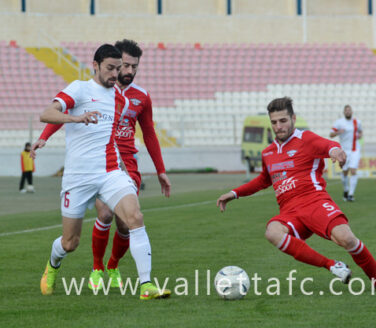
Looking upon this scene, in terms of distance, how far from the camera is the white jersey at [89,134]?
6.29 meters

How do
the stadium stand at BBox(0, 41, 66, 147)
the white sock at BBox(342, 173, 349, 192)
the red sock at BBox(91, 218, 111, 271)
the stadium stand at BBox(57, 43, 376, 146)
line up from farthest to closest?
the stadium stand at BBox(57, 43, 376, 146), the stadium stand at BBox(0, 41, 66, 147), the white sock at BBox(342, 173, 349, 192), the red sock at BBox(91, 218, 111, 271)

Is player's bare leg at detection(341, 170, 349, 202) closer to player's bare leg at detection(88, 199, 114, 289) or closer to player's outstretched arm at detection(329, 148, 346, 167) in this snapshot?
player's bare leg at detection(88, 199, 114, 289)

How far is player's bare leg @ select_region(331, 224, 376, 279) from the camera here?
616 centimetres

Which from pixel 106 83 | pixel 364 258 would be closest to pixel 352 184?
pixel 364 258

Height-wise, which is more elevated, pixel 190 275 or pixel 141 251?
pixel 141 251

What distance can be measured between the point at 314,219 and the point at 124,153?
188 cm

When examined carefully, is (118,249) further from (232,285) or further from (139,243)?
(232,285)

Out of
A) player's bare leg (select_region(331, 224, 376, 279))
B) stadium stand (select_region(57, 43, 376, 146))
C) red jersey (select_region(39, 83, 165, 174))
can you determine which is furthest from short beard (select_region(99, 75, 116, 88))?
stadium stand (select_region(57, 43, 376, 146))

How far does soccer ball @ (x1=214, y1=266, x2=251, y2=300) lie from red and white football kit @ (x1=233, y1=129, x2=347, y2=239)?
586mm

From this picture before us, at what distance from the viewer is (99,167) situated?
6305 millimetres

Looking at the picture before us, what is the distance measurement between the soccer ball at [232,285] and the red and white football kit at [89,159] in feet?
3.20

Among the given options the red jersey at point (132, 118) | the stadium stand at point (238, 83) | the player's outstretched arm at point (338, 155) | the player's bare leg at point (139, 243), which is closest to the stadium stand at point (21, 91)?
the stadium stand at point (238, 83)

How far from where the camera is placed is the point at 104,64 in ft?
20.6

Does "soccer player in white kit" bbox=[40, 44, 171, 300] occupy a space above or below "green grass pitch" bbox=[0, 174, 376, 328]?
above
